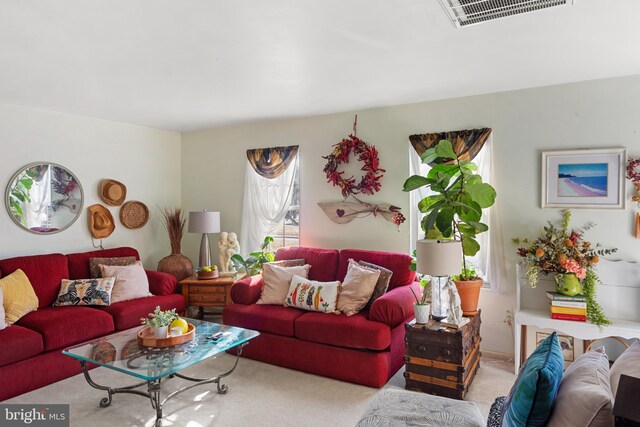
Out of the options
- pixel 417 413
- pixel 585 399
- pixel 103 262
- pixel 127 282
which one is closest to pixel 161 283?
pixel 127 282

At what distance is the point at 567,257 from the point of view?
10.7ft

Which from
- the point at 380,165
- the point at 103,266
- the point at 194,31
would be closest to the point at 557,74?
the point at 380,165

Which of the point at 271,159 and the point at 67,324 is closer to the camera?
the point at 67,324

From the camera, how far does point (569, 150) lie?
11.3 ft

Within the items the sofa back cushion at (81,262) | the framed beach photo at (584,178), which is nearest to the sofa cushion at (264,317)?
the sofa back cushion at (81,262)

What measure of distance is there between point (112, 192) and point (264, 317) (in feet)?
8.67

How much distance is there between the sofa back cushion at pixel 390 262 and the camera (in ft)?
12.3

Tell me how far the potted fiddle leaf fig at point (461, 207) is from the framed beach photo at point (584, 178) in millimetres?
715

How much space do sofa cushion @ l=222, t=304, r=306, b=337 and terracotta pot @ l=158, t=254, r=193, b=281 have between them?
52.9 inches

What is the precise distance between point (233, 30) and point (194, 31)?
0.24 meters

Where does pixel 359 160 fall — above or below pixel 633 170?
above

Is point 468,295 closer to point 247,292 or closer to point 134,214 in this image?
point 247,292

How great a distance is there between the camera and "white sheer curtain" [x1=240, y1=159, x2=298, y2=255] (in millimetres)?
4940

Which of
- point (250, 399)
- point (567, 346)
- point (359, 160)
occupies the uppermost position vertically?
point (359, 160)
